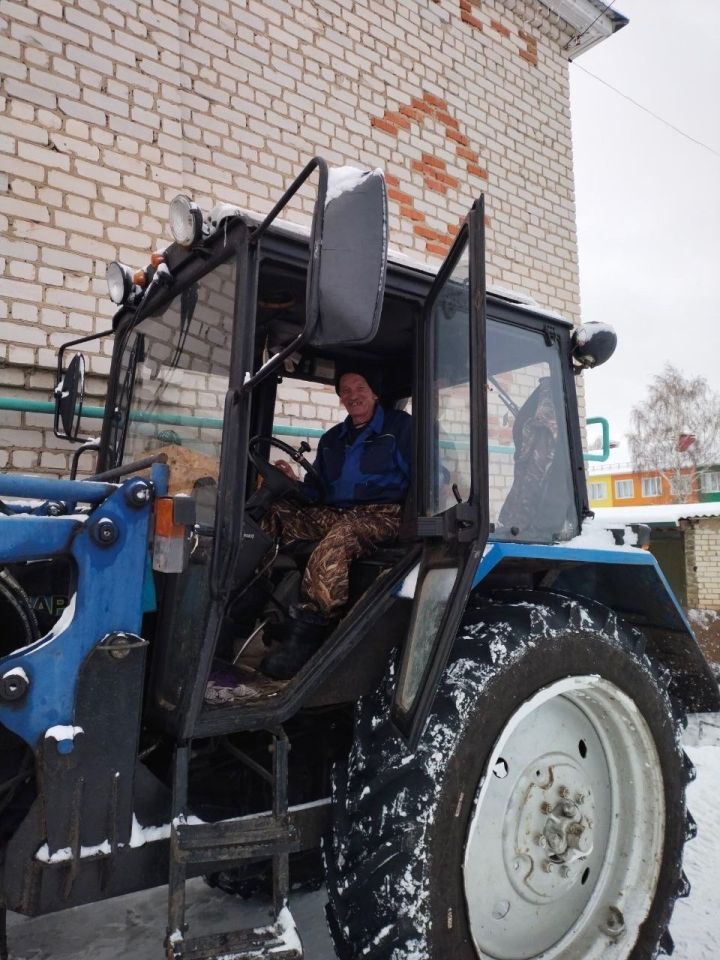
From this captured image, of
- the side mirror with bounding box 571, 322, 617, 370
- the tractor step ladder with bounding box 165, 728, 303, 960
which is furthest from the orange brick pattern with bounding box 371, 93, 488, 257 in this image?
the tractor step ladder with bounding box 165, 728, 303, 960

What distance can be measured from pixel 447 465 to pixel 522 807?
3.40 feet

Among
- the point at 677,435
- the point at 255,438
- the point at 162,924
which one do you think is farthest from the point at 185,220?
the point at 677,435

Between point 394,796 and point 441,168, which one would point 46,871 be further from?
point 441,168

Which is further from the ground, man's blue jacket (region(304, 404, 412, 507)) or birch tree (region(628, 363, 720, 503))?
birch tree (region(628, 363, 720, 503))

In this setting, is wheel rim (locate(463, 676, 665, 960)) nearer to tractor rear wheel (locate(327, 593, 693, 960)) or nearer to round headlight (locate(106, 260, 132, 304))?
tractor rear wheel (locate(327, 593, 693, 960))

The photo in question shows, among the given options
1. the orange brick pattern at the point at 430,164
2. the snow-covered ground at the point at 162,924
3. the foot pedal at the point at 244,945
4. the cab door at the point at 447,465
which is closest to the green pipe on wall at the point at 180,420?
the cab door at the point at 447,465

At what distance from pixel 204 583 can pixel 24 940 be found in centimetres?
152

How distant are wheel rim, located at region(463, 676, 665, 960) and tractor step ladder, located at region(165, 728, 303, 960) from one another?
20.2 inches

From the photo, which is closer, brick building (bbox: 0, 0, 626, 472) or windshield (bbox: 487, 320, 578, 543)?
windshield (bbox: 487, 320, 578, 543)

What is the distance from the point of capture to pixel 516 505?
241cm

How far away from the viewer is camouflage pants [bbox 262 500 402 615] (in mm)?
2189

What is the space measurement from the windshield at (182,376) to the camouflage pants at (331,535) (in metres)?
0.50

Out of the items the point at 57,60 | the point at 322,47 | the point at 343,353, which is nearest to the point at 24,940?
the point at 343,353

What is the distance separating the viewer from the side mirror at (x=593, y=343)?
8.73ft
